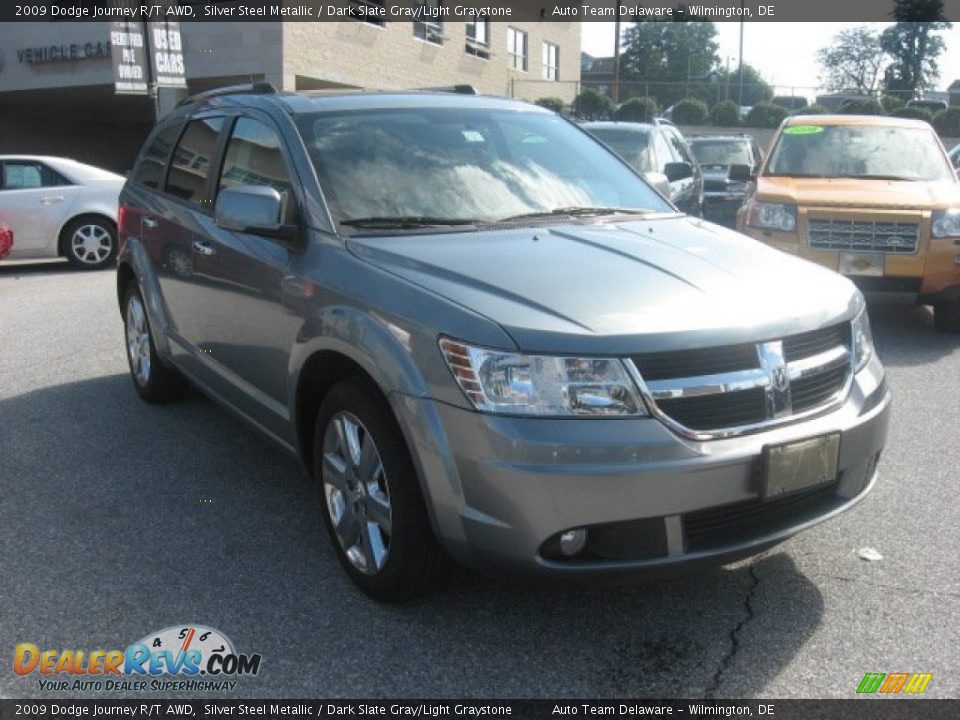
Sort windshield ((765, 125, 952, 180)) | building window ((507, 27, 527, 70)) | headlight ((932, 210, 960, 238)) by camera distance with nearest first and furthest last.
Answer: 1. headlight ((932, 210, 960, 238))
2. windshield ((765, 125, 952, 180))
3. building window ((507, 27, 527, 70))

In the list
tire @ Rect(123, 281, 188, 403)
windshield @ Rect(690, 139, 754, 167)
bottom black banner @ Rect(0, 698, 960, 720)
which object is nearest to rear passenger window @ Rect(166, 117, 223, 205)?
tire @ Rect(123, 281, 188, 403)

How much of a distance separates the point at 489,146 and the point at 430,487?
6.25ft

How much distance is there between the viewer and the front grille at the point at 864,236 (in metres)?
7.68

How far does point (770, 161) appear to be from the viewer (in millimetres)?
9344

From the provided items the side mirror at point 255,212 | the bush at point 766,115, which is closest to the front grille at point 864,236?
the side mirror at point 255,212

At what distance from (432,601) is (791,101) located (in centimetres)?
3868

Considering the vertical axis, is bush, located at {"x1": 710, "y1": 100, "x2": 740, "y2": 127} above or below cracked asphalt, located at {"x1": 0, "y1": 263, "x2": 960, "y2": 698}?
above

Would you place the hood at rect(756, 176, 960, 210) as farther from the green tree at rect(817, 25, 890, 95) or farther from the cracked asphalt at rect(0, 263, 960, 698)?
the green tree at rect(817, 25, 890, 95)

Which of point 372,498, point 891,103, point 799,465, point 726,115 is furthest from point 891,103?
point 372,498

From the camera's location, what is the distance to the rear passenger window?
4.95 m

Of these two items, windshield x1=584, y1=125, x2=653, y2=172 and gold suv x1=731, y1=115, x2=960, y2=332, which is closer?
gold suv x1=731, y1=115, x2=960, y2=332

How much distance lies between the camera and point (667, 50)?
90.6 m

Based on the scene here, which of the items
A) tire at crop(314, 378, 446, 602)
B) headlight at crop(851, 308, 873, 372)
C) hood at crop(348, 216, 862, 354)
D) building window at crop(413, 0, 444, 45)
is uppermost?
building window at crop(413, 0, 444, 45)

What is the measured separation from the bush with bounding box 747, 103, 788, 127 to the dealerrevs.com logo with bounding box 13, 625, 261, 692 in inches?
1353
